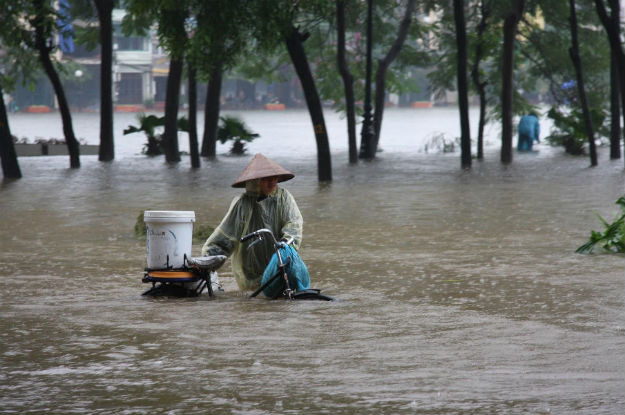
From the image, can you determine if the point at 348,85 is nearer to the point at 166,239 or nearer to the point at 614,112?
the point at 614,112

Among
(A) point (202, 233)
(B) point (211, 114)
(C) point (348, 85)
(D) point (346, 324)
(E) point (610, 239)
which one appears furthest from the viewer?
(B) point (211, 114)

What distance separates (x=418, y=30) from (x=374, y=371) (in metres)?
31.8

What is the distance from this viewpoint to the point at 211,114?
3341 cm

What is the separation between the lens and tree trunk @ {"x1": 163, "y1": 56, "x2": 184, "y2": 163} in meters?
29.8

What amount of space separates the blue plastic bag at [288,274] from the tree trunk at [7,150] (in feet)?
53.0

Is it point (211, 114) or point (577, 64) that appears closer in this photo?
point (577, 64)

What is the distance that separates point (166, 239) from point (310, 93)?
1471 centimetres

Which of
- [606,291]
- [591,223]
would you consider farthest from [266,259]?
[591,223]

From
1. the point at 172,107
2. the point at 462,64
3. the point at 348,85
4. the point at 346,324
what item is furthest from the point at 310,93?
the point at 346,324

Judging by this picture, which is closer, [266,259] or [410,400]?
[410,400]

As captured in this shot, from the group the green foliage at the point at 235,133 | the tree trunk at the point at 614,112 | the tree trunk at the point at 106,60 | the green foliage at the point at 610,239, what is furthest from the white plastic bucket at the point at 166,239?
the green foliage at the point at 235,133

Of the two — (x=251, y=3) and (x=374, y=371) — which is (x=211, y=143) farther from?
(x=374, y=371)

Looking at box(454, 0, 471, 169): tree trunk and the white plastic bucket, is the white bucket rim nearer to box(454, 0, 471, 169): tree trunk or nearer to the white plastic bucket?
the white plastic bucket

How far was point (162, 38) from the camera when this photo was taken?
23.5m
